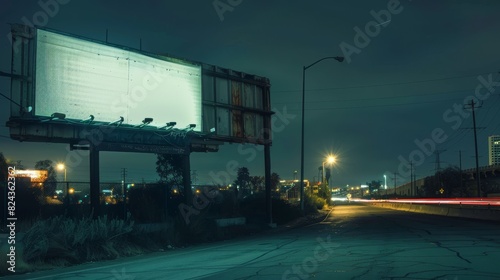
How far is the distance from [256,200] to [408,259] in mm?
25396

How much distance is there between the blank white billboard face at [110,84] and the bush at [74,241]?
20.6ft

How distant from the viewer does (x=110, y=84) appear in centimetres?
2398

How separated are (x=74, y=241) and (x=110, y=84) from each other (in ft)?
31.2

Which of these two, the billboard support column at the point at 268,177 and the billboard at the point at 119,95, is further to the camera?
the billboard support column at the point at 268,177

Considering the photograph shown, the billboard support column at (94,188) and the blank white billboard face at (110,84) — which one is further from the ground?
the blank white billboard face at (110,84)

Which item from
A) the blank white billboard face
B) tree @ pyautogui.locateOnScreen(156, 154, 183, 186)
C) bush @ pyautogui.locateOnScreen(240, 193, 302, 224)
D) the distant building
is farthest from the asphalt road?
the distant building

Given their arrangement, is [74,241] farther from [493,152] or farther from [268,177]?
[493,152]

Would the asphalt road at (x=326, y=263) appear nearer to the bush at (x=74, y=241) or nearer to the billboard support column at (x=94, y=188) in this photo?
the bush at (x=74, y=241)

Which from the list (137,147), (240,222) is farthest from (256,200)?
(137,147)

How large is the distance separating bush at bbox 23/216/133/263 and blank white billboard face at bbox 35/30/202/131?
247 inches

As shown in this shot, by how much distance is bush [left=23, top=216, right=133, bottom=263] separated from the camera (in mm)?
15312

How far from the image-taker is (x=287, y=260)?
538 inches

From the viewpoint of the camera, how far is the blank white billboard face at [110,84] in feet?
71.2

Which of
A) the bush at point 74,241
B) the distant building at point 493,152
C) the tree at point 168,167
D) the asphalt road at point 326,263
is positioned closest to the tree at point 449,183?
the distant building at point 493,152
